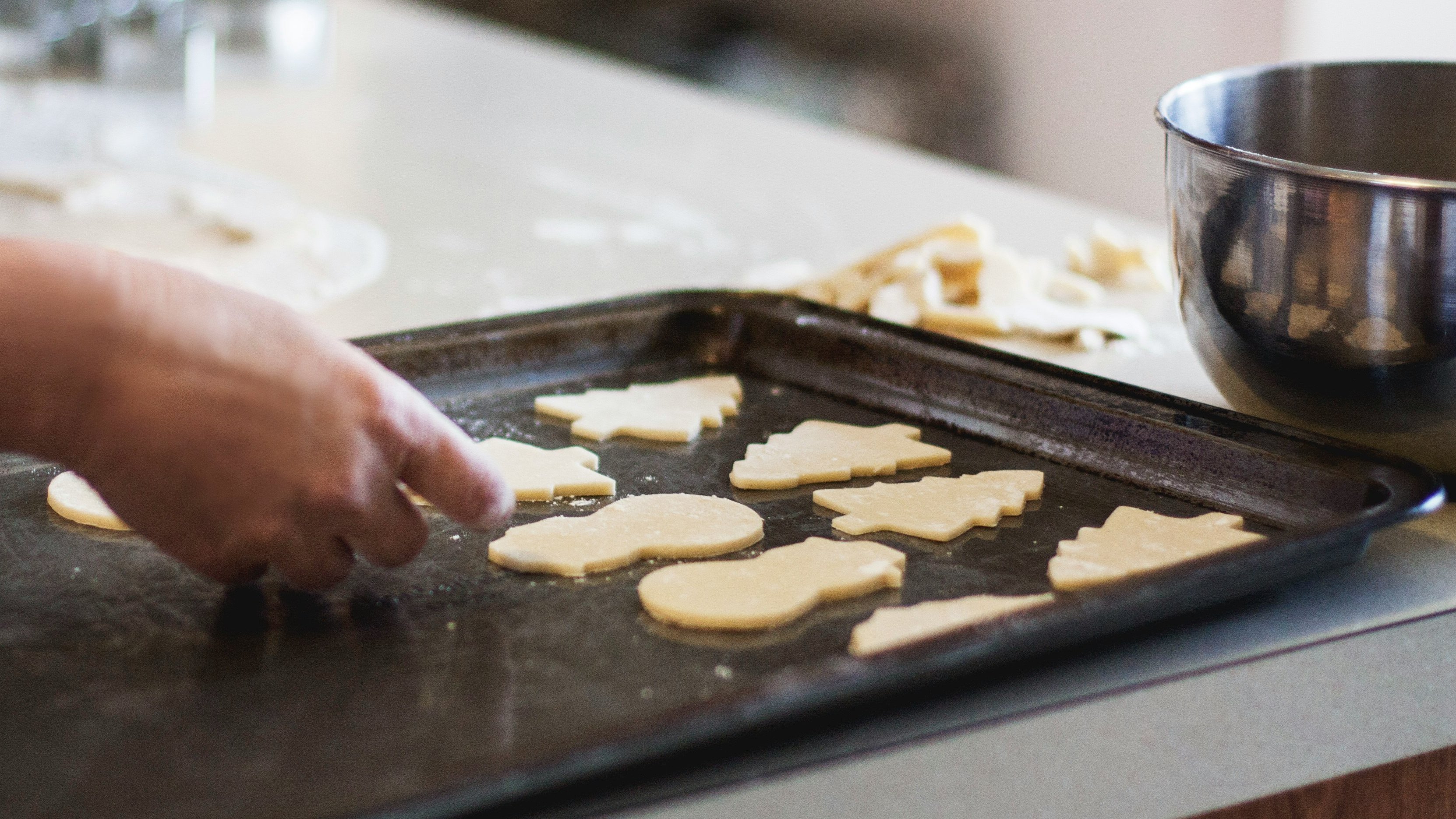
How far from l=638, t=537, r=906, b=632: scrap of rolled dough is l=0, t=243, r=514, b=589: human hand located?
0.44ft

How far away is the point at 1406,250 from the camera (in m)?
0.76

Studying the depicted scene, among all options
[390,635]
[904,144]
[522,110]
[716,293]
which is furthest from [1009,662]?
[904,144]

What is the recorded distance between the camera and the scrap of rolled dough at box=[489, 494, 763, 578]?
75cm

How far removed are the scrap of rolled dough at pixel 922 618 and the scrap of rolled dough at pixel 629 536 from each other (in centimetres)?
12

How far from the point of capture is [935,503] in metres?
0.82

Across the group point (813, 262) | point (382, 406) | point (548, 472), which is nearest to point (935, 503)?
point (548, 472)

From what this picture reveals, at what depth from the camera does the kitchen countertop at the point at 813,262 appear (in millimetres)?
604

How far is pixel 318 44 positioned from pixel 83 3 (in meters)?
0.36

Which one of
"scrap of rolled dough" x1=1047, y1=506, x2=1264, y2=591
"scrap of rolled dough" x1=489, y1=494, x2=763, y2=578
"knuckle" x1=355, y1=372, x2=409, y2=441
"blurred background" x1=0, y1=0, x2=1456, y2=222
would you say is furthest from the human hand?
"blurred background" x1=0, y1=0, x2=1456, y2=222

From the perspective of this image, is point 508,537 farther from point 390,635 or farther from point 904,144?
point 904,144

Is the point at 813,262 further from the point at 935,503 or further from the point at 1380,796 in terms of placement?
the point at 1380,796

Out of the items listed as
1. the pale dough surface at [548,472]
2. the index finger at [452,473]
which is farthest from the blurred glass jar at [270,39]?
the index finger at [452,473]

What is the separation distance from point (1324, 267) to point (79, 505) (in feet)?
2.34

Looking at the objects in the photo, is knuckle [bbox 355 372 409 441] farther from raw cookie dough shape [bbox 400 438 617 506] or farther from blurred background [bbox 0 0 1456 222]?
blurred background [bbox 0 0 1456 222]
